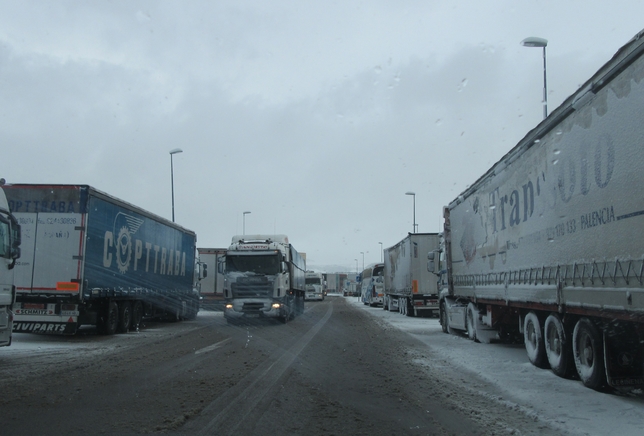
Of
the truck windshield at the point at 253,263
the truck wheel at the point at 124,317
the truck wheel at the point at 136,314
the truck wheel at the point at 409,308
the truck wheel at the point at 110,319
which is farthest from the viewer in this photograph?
the truck wheel at the point at 409,308

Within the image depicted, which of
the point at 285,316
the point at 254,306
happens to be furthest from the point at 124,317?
the point at 285,316

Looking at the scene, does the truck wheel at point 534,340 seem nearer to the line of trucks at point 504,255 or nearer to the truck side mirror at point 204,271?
the line of trucks at point 504,255

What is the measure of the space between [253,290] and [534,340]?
41.2ft

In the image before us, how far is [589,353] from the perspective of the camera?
8297 mm

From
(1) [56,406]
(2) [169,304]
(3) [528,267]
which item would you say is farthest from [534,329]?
(2) [169,304]

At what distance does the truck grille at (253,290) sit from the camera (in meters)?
21.5

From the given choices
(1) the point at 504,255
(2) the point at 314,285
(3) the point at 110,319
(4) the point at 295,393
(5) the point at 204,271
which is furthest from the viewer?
(2) the point at 314,285

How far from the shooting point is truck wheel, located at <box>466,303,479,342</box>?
15.1 meters

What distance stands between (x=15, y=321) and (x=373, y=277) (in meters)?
34.6

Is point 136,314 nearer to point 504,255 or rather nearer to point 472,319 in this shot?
point 472,319

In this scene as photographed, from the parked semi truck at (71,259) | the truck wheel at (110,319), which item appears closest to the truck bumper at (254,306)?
the parked semi truck at (71,259)

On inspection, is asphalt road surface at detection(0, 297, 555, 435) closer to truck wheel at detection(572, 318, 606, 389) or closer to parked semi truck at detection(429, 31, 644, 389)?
truck wheel at detection(572, 318, 606, 389)

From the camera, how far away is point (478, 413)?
686 cm

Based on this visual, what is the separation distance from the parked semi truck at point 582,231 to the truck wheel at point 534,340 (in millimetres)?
19
